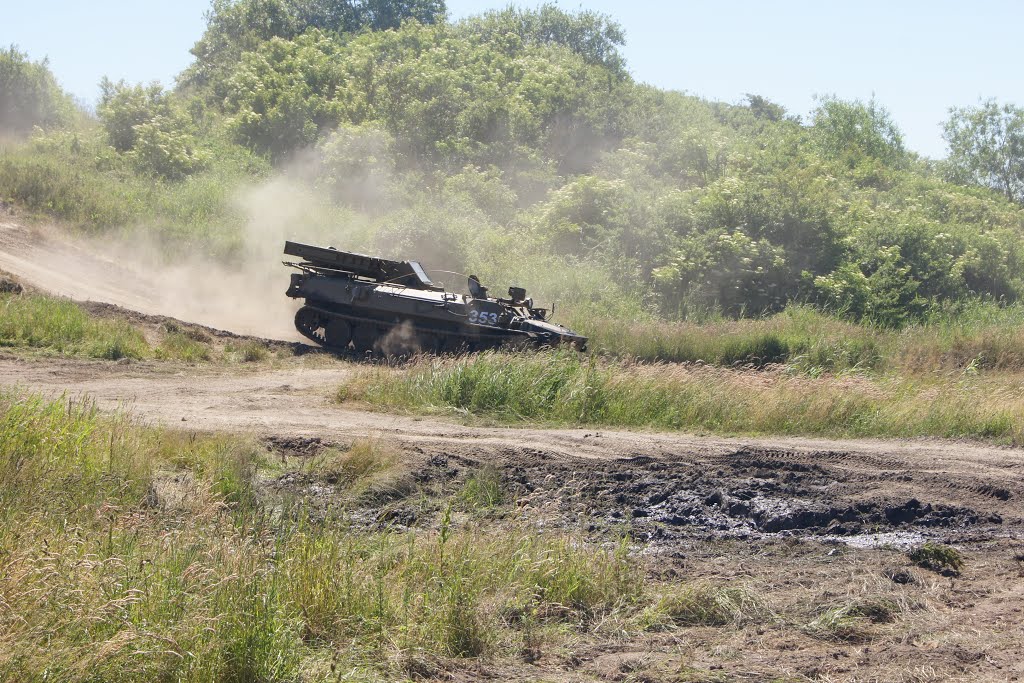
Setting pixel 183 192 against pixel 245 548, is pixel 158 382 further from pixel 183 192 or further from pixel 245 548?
pixel 183 192

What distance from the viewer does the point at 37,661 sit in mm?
5020

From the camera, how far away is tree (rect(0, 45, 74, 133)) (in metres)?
39.9

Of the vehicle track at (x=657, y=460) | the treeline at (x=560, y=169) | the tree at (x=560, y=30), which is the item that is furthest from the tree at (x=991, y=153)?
the vehicle track at (x=657, y=460)

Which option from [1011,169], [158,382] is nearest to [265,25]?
[1011,169]

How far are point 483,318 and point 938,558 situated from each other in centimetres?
1078

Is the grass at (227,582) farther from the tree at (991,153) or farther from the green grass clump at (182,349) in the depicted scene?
the tree at (991,153)

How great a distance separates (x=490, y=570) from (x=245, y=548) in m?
1.67

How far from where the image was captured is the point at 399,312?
1905cm

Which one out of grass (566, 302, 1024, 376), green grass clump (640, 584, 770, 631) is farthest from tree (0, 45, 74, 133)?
green grass clump (640, 584, 770, 631)

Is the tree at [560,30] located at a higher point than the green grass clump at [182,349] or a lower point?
higher

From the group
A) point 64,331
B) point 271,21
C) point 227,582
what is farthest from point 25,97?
point 227,582

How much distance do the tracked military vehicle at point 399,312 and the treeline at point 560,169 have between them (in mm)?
6968

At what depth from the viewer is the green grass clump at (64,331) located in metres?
17.0

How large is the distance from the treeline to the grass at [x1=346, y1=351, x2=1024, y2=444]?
34.0ft
